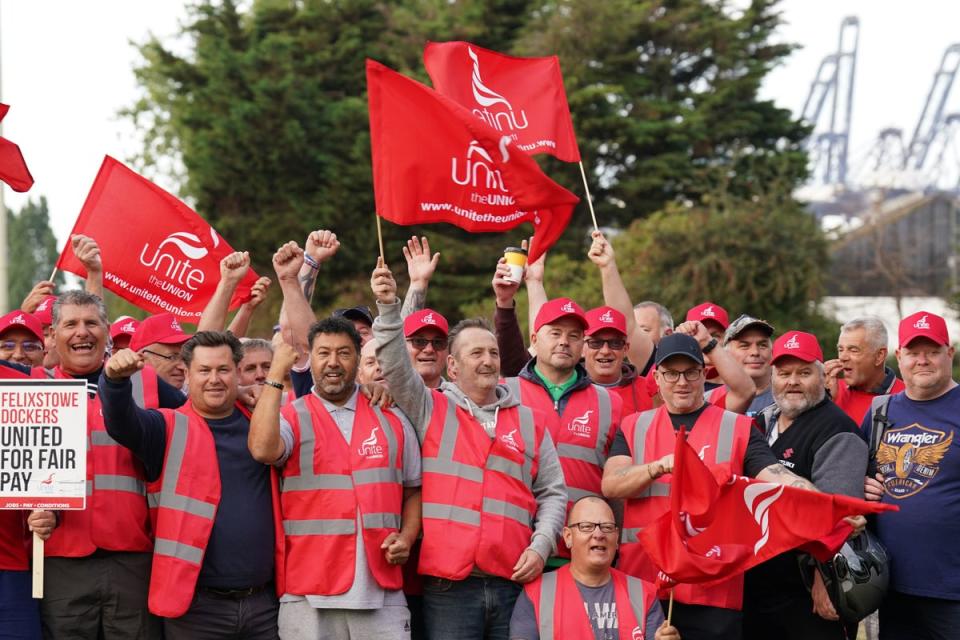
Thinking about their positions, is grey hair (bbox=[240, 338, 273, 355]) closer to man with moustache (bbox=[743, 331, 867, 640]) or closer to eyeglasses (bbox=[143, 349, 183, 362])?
eyeglasses (bbox=[143, 349, 183, 362])

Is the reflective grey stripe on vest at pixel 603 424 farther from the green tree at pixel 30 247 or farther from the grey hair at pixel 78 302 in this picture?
the green tree at pixel 30 247

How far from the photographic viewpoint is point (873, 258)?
43562mm

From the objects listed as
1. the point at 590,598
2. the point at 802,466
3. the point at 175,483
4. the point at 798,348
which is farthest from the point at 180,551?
the point at 798,348

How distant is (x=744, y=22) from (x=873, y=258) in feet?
33.9

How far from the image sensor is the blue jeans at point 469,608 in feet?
25.0

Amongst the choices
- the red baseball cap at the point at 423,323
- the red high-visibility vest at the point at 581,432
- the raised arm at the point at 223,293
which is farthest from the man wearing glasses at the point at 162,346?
the red high-visibility vest at the point at 581,432

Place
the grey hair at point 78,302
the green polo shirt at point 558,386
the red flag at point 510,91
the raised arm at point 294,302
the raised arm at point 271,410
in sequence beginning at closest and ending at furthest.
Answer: the raised arm at point 271,410
the grey hair at point 78,302
the green polo shirt at point 558,386
the raised arm at point 294,302
the red flag at point 510,91

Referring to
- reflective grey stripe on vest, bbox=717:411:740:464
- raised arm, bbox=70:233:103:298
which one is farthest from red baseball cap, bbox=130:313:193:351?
reflective grey stripe on vest, bbox=717:411:740:464

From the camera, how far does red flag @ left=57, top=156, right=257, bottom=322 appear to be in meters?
10.6

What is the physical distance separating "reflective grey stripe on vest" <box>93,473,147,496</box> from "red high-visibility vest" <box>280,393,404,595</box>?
32.4 inches

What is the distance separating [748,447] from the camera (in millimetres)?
7930

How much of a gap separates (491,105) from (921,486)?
4339mm

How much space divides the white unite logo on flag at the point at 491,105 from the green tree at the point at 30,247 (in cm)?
5727

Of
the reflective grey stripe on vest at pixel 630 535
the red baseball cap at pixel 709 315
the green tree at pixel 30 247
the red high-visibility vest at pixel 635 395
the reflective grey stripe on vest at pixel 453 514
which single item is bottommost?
the reflective grey stripe on vest at pixel 630 535
